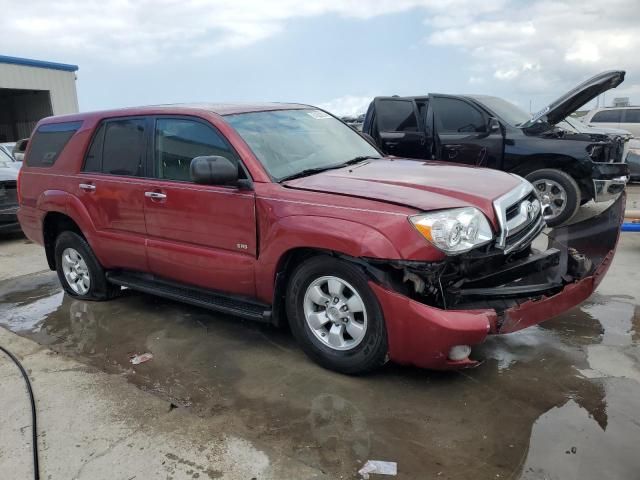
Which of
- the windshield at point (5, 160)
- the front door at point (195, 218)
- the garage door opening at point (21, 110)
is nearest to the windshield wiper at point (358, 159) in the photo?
the front door at point (195, 218)

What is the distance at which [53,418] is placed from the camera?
3.19 m

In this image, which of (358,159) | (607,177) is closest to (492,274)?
(358,159)

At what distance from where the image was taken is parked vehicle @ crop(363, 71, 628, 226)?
7.35m

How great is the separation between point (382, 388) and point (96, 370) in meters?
1.99

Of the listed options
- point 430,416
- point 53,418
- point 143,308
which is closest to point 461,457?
point 430,416

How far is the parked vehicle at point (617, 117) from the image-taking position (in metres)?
14.1

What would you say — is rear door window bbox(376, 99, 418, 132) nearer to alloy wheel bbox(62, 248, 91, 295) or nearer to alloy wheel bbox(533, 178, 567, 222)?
alloy wheel bbox(533, 178, 567, 222)

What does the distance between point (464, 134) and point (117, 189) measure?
5311 mm

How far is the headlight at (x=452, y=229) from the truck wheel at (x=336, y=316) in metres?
0.46

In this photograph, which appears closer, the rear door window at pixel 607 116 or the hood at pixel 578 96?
the hood at pixel 578 96

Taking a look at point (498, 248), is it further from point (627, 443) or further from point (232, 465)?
point (232, 465)

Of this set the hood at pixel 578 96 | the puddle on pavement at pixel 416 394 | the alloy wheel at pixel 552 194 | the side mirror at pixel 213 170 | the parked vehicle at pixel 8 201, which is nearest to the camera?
the puddle on pavement at pixel 416 394

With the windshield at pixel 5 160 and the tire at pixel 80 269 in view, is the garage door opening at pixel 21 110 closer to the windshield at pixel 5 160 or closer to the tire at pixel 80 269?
the windshield at pixel 5 160

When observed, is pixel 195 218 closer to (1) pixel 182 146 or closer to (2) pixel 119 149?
(1) pixel 182 146
